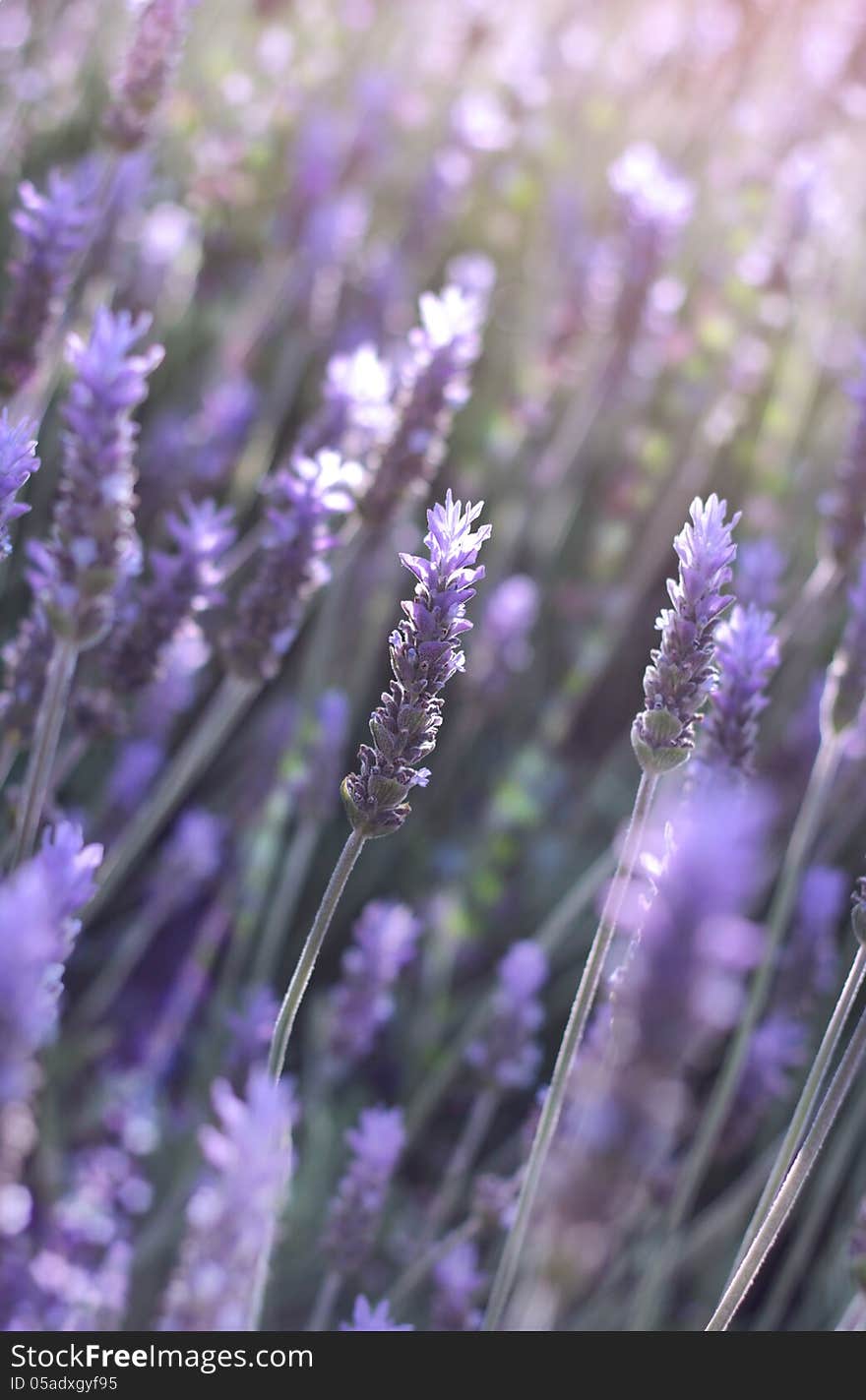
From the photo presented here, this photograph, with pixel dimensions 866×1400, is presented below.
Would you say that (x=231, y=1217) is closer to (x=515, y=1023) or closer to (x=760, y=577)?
(x=515, y=1023)

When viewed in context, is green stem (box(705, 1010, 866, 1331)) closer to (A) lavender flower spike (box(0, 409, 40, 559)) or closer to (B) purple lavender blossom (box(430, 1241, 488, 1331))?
(B) purple lavender blossom (box(430, 1241, 488, 1331))

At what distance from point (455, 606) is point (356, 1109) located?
5.43 feet

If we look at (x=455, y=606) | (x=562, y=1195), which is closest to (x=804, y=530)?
(x=455, y=606)

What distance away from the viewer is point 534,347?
3.46 m

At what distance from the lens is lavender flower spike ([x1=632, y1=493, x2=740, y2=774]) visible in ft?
4.32

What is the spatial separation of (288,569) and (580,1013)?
770mm

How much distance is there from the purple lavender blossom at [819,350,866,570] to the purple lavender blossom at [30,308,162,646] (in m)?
1.23

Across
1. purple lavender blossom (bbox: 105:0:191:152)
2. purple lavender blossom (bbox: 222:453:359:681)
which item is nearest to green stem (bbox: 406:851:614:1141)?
purple lavender blossom (bbox: 222:453:359:681)

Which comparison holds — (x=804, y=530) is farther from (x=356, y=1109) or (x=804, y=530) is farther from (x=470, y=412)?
(x=356, y=1109)

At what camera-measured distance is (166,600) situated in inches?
71.3

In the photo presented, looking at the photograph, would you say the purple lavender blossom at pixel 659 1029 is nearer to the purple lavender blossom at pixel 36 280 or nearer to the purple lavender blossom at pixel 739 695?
the purple lavender blossom at pixel 739 695

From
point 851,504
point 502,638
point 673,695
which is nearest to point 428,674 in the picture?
point 673,695

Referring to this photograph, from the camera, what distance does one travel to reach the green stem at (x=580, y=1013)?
4.23ft

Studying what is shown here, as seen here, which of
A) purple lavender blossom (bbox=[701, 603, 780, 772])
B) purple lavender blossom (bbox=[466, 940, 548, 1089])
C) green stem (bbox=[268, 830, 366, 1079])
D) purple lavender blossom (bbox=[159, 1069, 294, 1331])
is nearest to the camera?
purple lavender blossom (bbox=[159, 1069, 294, 1331])
